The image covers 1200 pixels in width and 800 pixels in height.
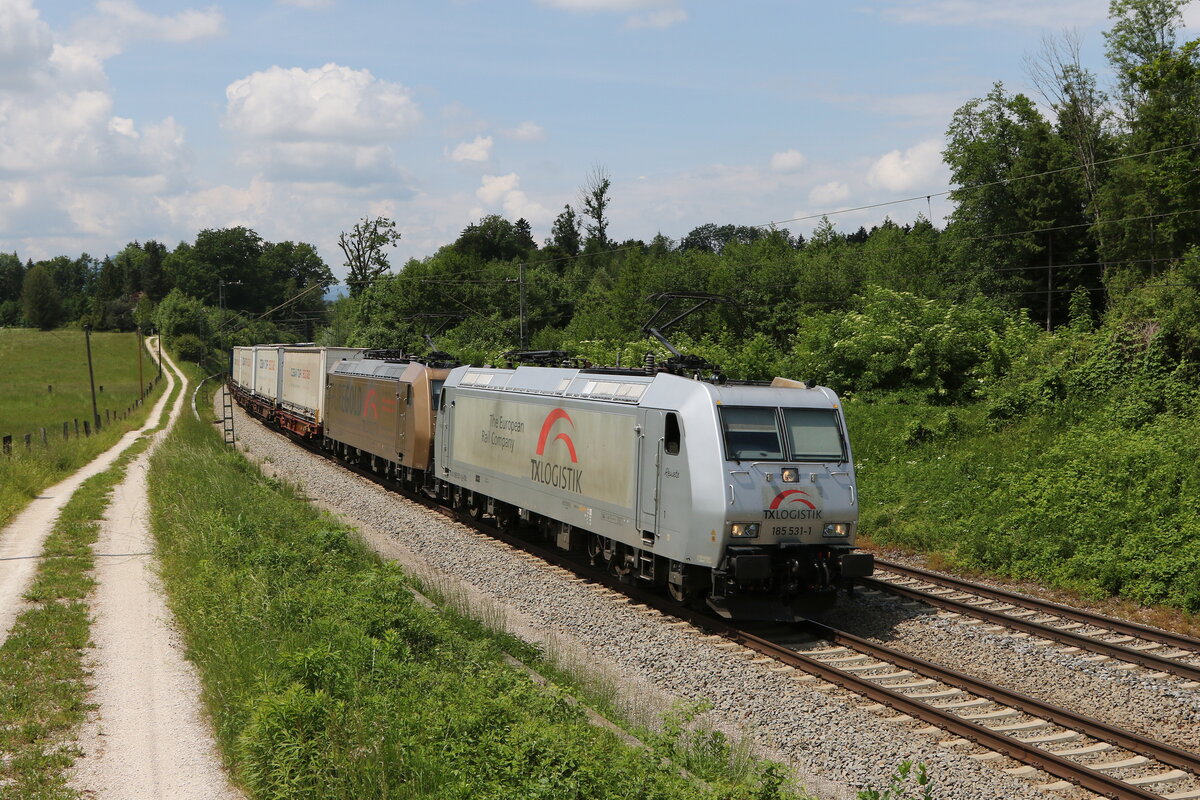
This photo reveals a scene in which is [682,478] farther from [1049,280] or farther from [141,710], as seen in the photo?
[1049,280]

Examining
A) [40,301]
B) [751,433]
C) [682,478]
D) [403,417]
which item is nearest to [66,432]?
[403,417]

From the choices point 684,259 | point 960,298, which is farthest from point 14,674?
point 684,259

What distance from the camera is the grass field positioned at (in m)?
56.2

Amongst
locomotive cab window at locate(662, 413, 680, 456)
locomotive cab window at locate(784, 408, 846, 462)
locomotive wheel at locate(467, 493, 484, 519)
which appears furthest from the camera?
locomotive wheel at locate(467, 493, 484, 519)

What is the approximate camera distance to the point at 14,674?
10055 mm

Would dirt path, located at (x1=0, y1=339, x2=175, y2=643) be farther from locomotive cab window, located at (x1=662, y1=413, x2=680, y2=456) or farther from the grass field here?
the grass field

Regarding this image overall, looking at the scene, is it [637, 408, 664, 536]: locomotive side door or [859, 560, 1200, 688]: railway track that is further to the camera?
[637, 408, 664, 536]: locomotive side door

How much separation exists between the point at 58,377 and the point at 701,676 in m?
91.4

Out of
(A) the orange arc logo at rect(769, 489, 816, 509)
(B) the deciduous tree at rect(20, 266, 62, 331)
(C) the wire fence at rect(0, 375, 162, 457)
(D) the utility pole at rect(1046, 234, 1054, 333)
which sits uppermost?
(B) the deciduous tree at rect(20, 266, 62, 331)

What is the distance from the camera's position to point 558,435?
1695 centimetres

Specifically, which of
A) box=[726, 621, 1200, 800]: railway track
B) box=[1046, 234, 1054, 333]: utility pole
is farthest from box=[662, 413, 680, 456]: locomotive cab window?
box=[1046, 234, 1054, 333]: utility pole

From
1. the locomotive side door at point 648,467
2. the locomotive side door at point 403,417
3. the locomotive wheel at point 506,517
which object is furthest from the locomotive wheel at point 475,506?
the locomotive side door at point 648,467

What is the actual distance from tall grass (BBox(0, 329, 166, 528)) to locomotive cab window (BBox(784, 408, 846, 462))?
1605 centimetres

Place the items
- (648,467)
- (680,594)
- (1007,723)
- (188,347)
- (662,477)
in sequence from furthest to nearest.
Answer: (188,347) < (648,467) < (680,594) < (662,477) < (1007,723)
